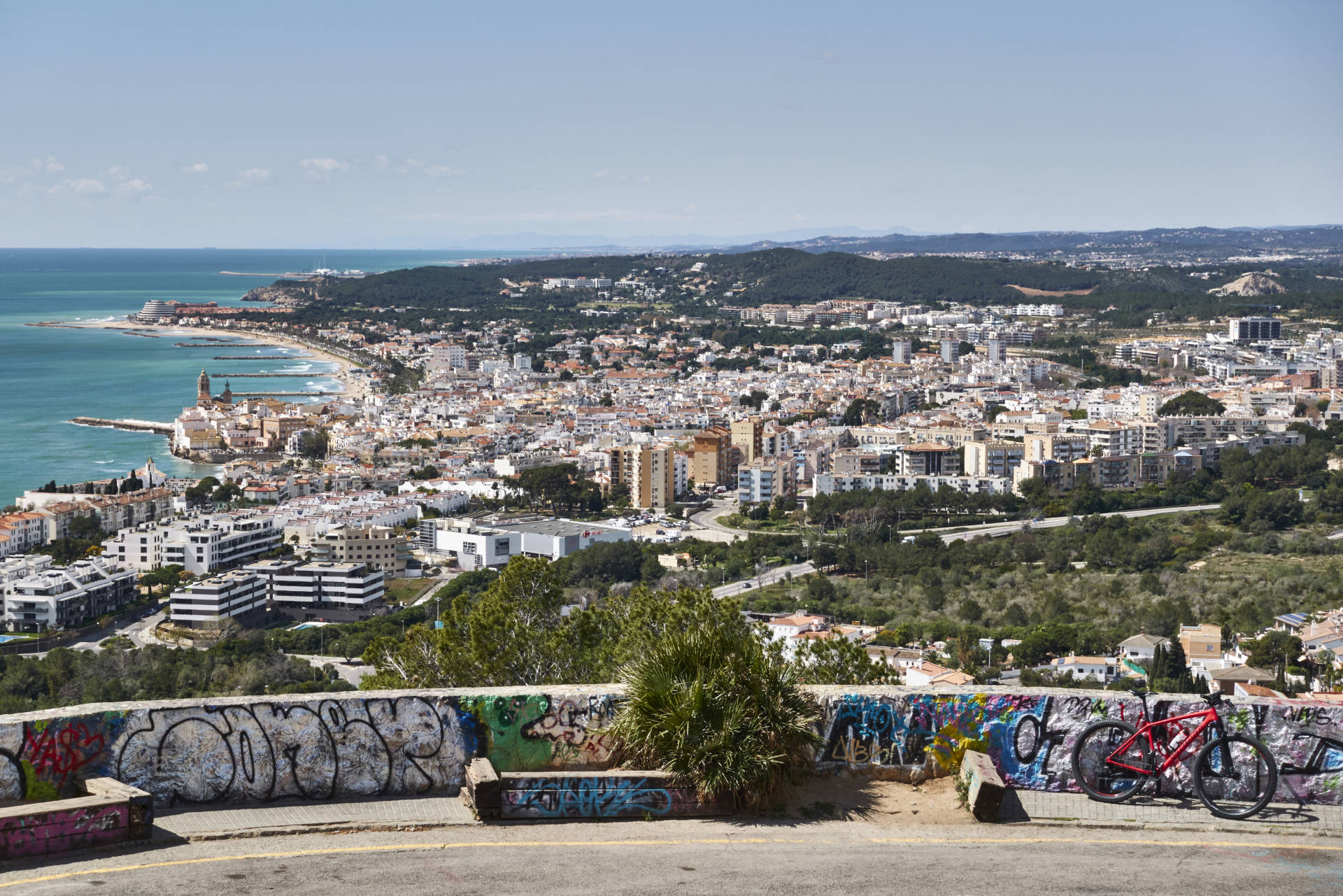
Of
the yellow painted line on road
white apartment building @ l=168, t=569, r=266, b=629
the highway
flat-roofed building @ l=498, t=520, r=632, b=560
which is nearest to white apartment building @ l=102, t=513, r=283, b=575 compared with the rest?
white apartment building @ l=168, t=569, r=266, b=629

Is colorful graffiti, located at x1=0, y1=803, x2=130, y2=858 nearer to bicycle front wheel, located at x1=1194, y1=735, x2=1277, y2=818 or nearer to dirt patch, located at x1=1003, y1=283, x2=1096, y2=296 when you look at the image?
bicycle front wheel, located at x1=1194, y1=735, x2=1277, y2=818

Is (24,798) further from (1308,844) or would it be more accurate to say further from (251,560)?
(251,560)

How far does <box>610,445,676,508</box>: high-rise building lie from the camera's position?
40719 millimetres

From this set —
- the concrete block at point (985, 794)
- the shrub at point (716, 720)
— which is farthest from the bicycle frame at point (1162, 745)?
Result: the shrub at point (716, 720)

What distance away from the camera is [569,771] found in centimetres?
453

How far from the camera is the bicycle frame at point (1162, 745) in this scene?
4.54 m

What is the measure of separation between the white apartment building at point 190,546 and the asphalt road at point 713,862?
89.5ft

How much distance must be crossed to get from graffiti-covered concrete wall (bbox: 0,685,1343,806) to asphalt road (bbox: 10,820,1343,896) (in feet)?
0.97

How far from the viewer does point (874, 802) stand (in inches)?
181

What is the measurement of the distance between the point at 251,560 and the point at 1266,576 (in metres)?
20.2

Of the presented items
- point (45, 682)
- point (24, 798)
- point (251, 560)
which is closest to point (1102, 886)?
point (24, 798)

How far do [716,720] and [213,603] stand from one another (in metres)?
22.4

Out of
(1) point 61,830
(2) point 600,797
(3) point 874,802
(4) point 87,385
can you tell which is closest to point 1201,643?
(3) point 874,802

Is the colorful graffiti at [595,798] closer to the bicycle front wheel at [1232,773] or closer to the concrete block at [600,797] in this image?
the concrete block at [600,797]
